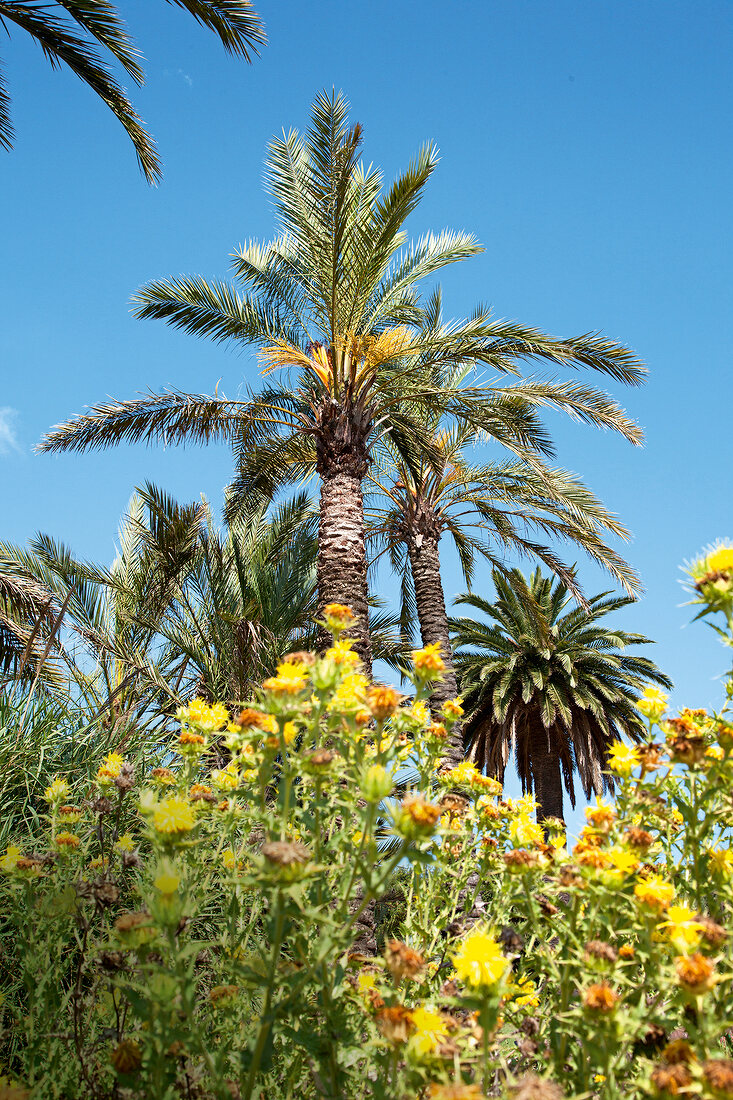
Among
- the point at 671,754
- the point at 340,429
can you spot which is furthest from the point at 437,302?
the point at 671,754

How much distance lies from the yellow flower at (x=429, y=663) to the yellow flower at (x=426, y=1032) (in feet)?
2.16

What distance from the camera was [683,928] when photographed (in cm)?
116

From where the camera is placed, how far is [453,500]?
10.7m

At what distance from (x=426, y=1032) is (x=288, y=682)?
61 centimetres

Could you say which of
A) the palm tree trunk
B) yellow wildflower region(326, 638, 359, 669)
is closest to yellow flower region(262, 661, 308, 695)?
yellow wildflower region(326, 638, 359, 669)

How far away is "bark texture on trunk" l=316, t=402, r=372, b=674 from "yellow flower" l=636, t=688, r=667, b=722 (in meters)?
4.14

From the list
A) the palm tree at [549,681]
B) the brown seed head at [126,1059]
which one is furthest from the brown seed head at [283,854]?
the palm tree at [549,681]

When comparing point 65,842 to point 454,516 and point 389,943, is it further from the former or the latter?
point 454,516

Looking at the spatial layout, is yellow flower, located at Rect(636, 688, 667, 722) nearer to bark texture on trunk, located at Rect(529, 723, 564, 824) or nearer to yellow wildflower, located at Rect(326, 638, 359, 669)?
yellow wildflower, located at Rect(326, 638, 359, 669)

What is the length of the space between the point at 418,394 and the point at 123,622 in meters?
5.52

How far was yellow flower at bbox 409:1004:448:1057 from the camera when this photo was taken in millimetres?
1096

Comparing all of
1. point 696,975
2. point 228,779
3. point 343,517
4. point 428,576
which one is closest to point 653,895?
point 696,975

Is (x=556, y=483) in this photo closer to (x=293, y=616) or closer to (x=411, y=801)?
(x=293, y=616)

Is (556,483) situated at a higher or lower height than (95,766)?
higher
